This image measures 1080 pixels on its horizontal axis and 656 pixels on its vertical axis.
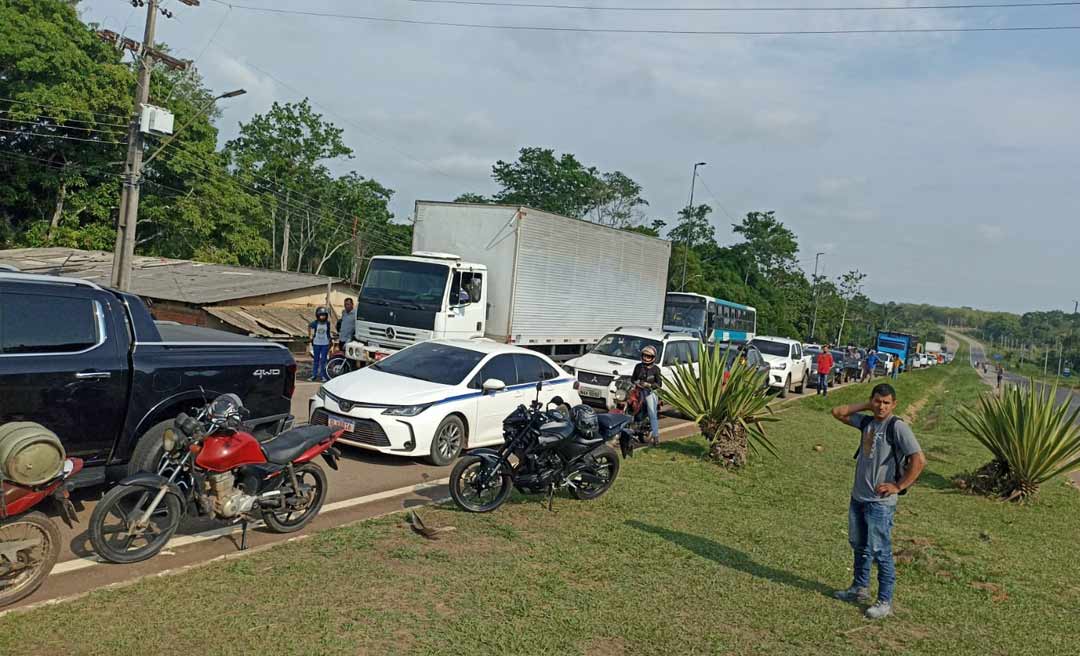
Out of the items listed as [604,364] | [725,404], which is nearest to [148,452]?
[725,404]

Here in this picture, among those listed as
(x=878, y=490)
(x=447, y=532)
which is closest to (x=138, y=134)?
(x=447, y=532)

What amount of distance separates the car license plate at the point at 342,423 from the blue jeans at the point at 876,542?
214 inches

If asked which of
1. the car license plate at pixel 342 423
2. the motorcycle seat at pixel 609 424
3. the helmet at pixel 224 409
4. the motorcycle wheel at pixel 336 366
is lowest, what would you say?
the motorcycle wheel at pixel 336 366

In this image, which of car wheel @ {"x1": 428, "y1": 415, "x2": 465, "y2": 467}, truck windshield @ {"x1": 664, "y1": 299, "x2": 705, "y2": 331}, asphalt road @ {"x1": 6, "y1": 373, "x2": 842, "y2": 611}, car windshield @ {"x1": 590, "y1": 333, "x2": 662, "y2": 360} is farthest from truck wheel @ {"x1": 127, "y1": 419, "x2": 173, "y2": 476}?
truck windshield @ {"x1": 664, "y1": 299, "x2": 705, "y2": 331}

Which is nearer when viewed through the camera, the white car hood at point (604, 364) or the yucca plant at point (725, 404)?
the yucca plant at point (725, 404)

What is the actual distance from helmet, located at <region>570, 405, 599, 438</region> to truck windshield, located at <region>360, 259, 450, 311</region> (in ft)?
27.6

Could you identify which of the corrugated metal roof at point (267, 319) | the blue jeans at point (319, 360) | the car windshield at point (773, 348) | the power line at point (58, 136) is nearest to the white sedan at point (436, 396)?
the blue jeans at point (319, 360)

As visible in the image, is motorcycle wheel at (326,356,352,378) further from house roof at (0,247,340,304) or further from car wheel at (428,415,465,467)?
house roof at (0,247,340,304)

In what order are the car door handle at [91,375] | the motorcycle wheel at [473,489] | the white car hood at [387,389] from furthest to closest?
the white car hood at [387,389] < the motorcycle wheel at [473,489] < the car door handle at [91,375]

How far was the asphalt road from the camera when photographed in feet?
17.3

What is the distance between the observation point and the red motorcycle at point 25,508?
185 inches

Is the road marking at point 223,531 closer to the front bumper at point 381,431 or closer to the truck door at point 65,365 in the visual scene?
the front bumper at point 381,431

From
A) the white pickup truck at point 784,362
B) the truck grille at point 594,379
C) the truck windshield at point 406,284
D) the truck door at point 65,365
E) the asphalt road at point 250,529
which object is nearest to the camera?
the asphalt road at point 250,529

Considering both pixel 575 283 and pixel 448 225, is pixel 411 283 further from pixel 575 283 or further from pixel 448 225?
pixel 575 283
